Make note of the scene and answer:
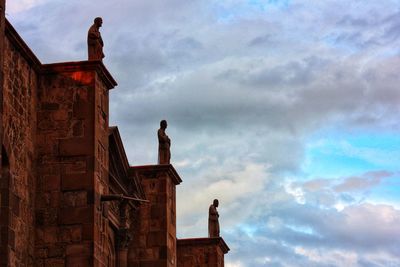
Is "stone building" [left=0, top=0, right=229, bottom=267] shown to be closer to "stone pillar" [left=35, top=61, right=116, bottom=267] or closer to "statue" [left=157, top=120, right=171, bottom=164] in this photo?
"stone pillar" [left=35, top=61, right=116, bottom=267]

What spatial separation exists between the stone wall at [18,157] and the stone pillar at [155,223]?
743 cm

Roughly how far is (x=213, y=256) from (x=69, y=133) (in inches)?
557

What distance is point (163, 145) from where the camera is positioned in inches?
1220

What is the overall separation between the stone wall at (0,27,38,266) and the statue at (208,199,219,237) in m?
15.3

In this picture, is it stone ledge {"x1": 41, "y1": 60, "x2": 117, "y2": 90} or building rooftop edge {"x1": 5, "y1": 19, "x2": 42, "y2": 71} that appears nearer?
building rooftop edge {"x1": 5, "y1": 19, "x2": 42, "y2": 71}

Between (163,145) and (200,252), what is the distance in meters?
6.56

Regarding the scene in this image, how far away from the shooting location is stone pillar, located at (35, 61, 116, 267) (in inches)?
873

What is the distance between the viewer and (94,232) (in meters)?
22.3

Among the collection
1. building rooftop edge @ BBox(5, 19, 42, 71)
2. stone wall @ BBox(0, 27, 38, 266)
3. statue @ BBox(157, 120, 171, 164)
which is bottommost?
stone wall @ BBox(0, 27, 38, 266)

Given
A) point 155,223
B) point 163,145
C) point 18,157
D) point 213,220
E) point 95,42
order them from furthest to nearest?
point 213,220 → point 163,145 → point 155,223 → point 95,42 → point 18,157

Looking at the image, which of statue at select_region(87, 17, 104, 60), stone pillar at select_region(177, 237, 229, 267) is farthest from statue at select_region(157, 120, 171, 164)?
statue at select_region(87, 17, 104, 60)

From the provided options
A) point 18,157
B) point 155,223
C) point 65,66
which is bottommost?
point 18,157

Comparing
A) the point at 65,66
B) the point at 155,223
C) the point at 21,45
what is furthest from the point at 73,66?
the point at 155,223

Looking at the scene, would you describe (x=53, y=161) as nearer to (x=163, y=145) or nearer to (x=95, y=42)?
(x=95, y=42)
